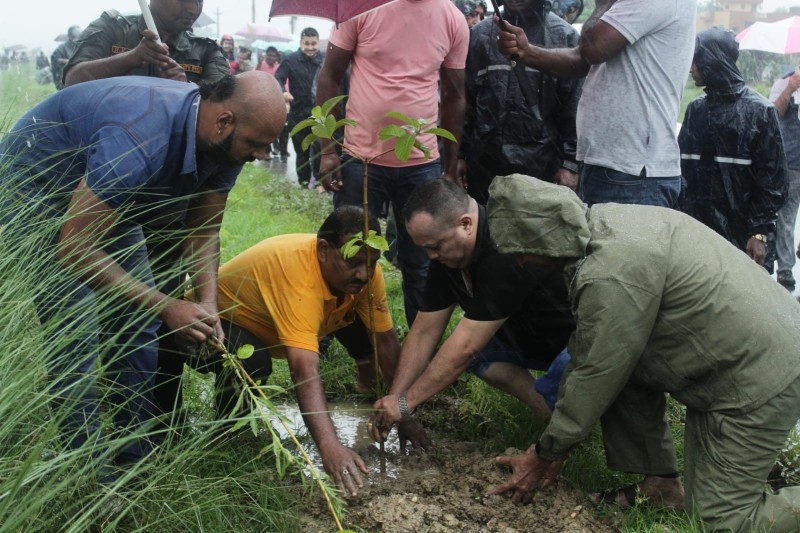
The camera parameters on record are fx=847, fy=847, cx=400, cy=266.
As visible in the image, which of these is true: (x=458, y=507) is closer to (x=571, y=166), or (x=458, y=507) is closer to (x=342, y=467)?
(x=342, y=467)

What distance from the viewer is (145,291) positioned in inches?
109

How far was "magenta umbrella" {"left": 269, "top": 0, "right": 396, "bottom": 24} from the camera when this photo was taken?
13.6 ft

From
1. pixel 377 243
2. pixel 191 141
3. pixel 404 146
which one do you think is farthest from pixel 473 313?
pixel 191 141

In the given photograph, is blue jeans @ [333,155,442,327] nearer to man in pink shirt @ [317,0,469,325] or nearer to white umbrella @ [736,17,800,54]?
man in pink shirt @ [317,0,469,325]

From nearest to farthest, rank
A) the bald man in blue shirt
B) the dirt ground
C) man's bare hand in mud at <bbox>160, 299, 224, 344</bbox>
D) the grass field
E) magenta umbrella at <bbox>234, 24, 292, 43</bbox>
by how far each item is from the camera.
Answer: the grass field < the bald man in blue shirt < man's bare hand in mud at <bbox>160, 299, 224, 344</bbox> < the dirt ground < magenta umbrella at <bbox>234, 24, 292, 43</bbox>

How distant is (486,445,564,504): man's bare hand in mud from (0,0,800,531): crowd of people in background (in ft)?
0.04

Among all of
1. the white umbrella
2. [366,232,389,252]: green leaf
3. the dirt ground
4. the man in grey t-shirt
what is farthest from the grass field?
the white umbrella

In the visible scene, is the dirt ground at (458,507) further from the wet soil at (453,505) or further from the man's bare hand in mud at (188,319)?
the man's bare hand in mud at (188,319)

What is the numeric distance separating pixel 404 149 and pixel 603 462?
1752 millimetres

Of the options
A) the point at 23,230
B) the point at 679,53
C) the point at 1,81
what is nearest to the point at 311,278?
the point at 23,230

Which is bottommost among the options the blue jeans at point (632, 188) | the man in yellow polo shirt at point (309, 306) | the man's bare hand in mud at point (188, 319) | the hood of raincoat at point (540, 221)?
the man in yellow polo shirt at point (309, 306)

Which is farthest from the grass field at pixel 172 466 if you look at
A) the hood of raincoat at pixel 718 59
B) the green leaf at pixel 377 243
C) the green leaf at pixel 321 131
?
the hood of raincoat at pixel 718 59

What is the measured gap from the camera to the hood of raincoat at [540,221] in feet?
9.87

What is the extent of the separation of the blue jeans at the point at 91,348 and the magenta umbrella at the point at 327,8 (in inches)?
60.9
